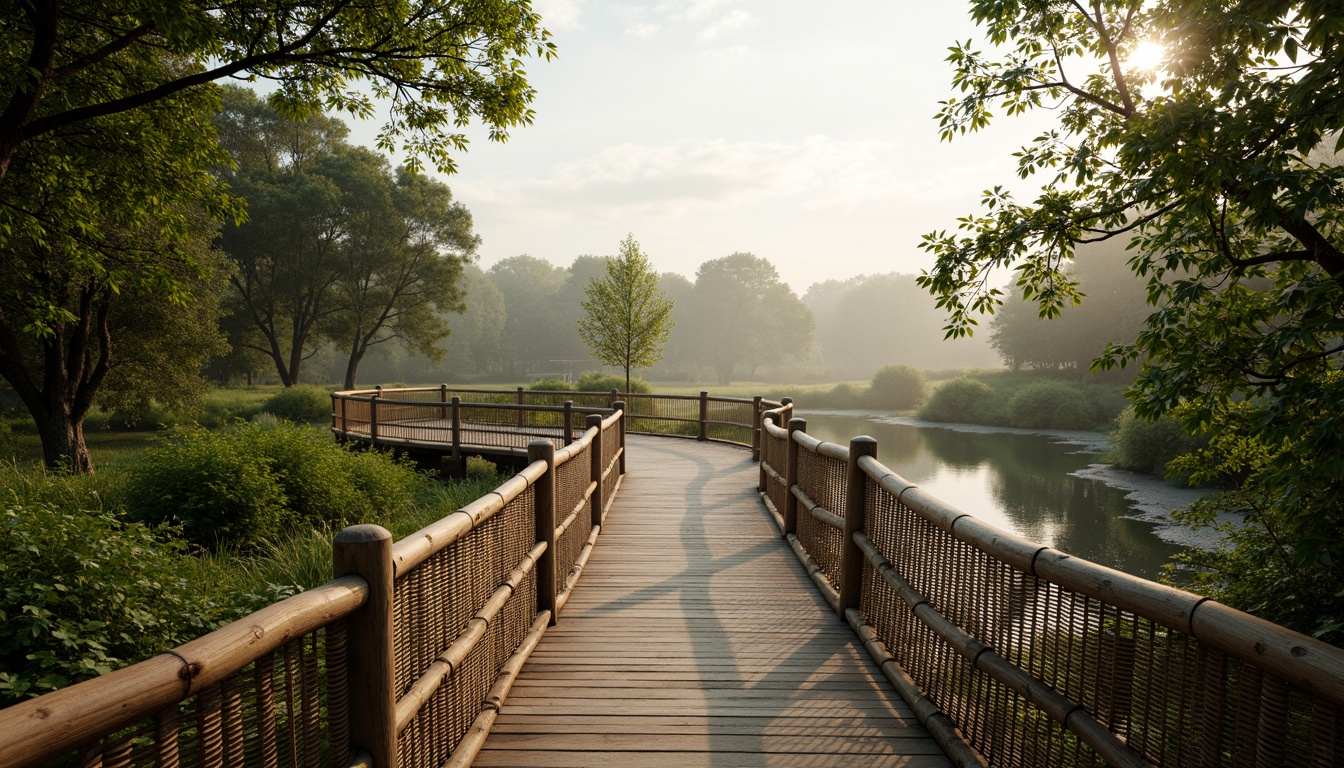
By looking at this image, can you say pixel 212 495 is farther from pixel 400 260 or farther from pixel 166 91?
pixel 400 260

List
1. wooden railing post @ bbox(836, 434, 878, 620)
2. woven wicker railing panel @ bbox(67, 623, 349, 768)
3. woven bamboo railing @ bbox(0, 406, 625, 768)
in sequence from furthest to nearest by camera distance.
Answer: wooden railing post @ bbox(836, 434, 878, 620) → woven wicker railing panel @ bbox(67, 623, 349, 768) → woven bamboo railing @ bbox(0, 406, 625, 768)

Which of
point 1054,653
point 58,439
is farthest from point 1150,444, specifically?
point 58,439

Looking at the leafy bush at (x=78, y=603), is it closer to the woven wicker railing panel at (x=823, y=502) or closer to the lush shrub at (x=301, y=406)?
the woven wicker railing panel at (x=823, y=502)

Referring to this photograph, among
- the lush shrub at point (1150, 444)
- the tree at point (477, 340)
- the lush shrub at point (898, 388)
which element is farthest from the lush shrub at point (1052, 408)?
the tree at point (477, 340)

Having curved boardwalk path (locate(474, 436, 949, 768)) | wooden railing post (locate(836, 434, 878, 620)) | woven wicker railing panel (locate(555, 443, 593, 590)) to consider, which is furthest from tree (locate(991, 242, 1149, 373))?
wooden railing post (locate(836, 434, 878, 620))

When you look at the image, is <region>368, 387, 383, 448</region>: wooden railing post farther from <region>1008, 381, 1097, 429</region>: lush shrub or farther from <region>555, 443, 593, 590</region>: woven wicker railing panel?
<region>1008, 381, 1097, 429</region>: lush shrub

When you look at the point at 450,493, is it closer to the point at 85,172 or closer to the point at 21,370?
the point at 85,172

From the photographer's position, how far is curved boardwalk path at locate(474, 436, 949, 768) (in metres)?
3.23

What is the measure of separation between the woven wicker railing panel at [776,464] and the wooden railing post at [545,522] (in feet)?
10.2

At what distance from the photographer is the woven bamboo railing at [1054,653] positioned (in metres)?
1.76

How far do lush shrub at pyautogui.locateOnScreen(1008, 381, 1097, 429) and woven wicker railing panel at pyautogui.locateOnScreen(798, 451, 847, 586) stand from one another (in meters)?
31.2

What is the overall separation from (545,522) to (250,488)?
5676 mm

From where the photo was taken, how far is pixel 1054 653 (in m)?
2.62

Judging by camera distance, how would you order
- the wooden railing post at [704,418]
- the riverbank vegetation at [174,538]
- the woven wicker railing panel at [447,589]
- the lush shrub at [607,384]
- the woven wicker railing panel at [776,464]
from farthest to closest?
the lush shrub at [607,384]
the wooden railing post at [704,418]
the woven wicker railing panel at [776,464]
the riverbank vegetation at [174,538]
the woven wicker railing panel at [447,589]
